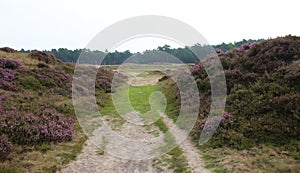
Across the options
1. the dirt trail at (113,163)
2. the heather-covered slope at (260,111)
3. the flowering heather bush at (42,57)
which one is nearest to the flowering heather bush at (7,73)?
the flowering heather bush at (42,57)

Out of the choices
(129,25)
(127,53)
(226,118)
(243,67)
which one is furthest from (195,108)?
(127,53)

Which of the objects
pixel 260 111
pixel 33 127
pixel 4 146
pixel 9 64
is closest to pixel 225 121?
pixel 260 111

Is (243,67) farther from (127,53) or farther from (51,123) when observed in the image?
(127,53)

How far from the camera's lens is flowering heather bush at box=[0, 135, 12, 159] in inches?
424

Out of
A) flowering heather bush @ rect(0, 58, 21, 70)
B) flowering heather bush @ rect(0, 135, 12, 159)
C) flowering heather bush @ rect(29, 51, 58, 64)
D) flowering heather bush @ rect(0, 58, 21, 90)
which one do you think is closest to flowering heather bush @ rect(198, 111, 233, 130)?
flowering heather bush @ rect(0, 135, 12, 159)

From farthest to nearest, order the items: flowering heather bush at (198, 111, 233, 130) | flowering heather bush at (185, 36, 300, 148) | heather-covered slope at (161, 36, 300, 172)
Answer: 1. flowering heather bush at (198, 111, 233, 130)
2. flowering heather bush at (185, 36, 300, 148)
3. heather-covered slope at (161, 36, 300, 172)

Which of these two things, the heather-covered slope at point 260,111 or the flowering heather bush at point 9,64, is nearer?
the heather-covered slope at point 260,111

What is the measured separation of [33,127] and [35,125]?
359 millimetres

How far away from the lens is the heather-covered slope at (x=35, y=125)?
35.0ft

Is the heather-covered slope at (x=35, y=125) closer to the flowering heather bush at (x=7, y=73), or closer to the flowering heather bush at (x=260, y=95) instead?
the flowering heather bush at (x=7, y=73)

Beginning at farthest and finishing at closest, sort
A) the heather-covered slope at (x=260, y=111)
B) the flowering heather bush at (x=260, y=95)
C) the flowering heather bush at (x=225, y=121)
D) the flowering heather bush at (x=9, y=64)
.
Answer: the flowering heather bush at (x=9, y=64) → the flowering heather bush at (x=225, y=121) → the flowering heather bush at (x=260, y=95) → the heather-covered slope at (x=260, y=111)

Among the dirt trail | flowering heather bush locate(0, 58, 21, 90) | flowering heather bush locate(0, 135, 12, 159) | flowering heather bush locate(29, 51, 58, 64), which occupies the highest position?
flowering heather bush locate(29, 51, 58, 64)

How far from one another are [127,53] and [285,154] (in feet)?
452

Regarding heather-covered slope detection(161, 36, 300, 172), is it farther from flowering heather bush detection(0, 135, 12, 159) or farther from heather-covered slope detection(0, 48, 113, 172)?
flowering heather bush detection(0, 135, 12, 159)
